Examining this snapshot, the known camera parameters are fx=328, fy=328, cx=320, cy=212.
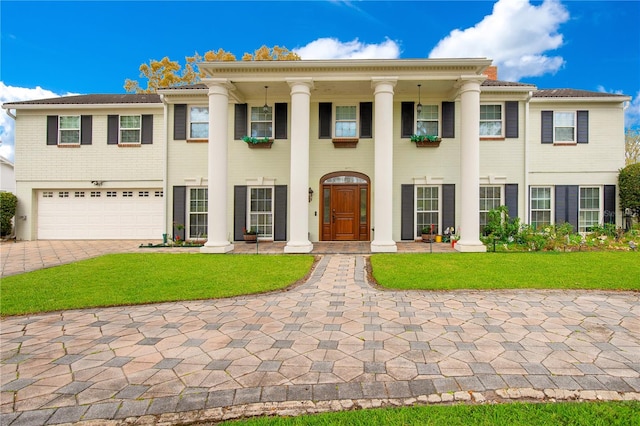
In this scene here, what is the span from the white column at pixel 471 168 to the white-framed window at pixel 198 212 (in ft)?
28.4

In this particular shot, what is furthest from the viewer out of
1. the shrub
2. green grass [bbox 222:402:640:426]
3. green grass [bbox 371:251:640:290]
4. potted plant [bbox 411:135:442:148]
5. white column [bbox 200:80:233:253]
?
the shrub

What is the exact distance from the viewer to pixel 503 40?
1212 cm

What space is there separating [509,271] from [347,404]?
18.2 ft

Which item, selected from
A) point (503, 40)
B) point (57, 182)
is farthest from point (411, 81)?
point (57, 182)

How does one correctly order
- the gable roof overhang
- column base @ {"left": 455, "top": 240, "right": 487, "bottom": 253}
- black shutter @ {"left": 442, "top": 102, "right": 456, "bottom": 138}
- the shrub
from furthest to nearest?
the shrub < black shutter @ {"left": 442, "top": 102, "right": 456, "bottom": 138} < the gable roof overhang < column base @ {"left": 455, "top": 240, "right": 487, "bottom": 253}

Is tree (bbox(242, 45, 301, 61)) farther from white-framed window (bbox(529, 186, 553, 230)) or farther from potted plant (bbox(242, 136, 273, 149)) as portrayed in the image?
white-framed window (bbox(529, 186, 553, 230))

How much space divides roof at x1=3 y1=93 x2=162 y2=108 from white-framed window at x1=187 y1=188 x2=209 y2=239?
13.0 feet

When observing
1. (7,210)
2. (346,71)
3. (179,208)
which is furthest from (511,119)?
(7,210)

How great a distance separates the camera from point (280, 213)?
462 inches

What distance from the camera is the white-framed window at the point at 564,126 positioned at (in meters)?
11.8

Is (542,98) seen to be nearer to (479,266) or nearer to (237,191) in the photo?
(479,266)

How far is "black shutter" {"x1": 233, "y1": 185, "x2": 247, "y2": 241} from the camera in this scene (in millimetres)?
11812

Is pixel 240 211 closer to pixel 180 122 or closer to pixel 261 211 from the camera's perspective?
pixel 261 211

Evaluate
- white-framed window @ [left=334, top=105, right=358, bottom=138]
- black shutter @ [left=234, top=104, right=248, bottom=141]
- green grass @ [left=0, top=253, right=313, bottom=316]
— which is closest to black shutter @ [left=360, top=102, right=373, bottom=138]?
white-framed window @ [left=334, top=105, right=358, bottom=138]
